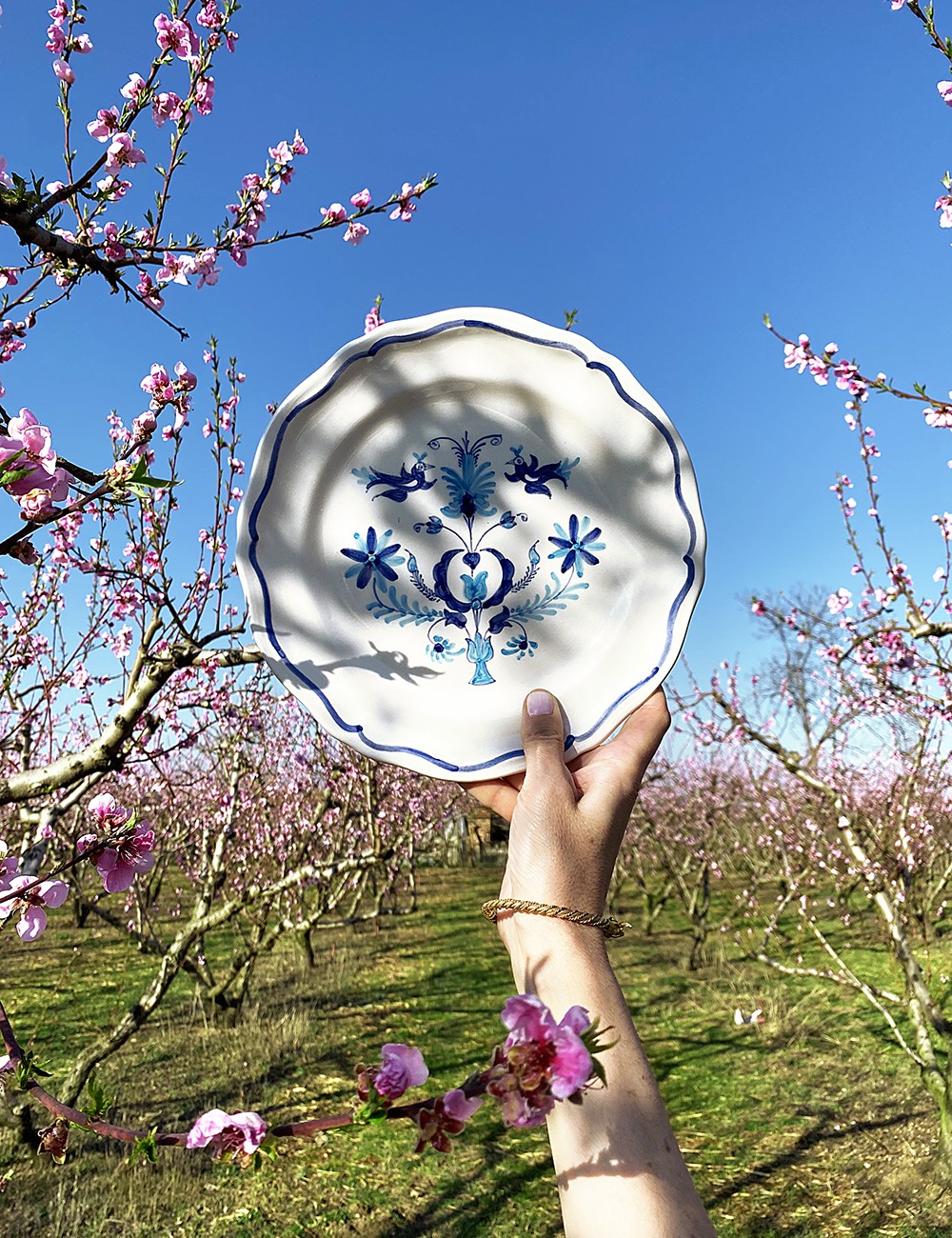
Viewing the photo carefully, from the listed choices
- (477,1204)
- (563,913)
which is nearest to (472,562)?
(563,913)

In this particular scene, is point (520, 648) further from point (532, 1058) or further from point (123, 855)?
point (532, 1058)

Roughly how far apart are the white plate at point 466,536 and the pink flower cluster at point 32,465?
31.6 inches

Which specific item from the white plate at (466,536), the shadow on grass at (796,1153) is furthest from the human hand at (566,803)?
the shadow on grass at (796,1153)

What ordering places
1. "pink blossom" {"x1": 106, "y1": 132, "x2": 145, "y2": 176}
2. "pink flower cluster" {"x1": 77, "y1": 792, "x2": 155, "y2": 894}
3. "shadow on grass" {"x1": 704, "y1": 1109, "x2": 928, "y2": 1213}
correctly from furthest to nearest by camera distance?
"shadow on grass" {"x1": 704, "y1": 1109, "x2": 928, "y2": 1213}
"pink blossom" {"x1": 106, "y1": 132, "x2": 145, "y2": 176}
"pink flower cluster" {"x1": 77, "y1": 792, "x2": 155, "y2": 894}

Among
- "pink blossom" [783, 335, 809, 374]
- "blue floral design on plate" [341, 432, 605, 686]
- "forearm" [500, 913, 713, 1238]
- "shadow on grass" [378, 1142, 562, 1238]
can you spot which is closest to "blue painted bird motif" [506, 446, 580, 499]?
"blue floral design on plate" [341, 432, 605, 686]

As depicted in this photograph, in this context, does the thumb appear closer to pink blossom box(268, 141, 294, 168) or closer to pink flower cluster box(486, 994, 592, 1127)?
pink flower cluster box(486, 994, 592, 1127)

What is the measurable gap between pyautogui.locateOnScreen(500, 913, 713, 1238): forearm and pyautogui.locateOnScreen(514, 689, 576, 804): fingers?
382 mm

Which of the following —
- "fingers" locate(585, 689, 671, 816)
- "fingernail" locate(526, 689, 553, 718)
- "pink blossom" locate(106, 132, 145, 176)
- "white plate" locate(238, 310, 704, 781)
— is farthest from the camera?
"pink blossom" locate(106, 132, 145, 176)

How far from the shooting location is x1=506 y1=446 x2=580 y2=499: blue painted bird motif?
2.02 m

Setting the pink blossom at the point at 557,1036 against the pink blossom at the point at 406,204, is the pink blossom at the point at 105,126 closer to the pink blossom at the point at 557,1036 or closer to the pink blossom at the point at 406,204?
the pink blossom at the point at 406,204

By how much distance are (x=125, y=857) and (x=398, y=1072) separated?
76 centimetres

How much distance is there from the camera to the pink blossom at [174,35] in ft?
7.75

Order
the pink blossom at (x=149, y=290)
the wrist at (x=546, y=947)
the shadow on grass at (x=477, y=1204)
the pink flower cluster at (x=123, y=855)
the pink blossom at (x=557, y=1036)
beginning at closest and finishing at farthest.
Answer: the pink blossom at (x=557, y=1036)
the wrist at (x=546, y=947)
the pink flower cluster at (x=123, y=855)
the pink blossom at (x=149, y=290)
the shadow on grass at (x=477, y=1204)

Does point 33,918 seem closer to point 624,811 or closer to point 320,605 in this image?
point 320,605
